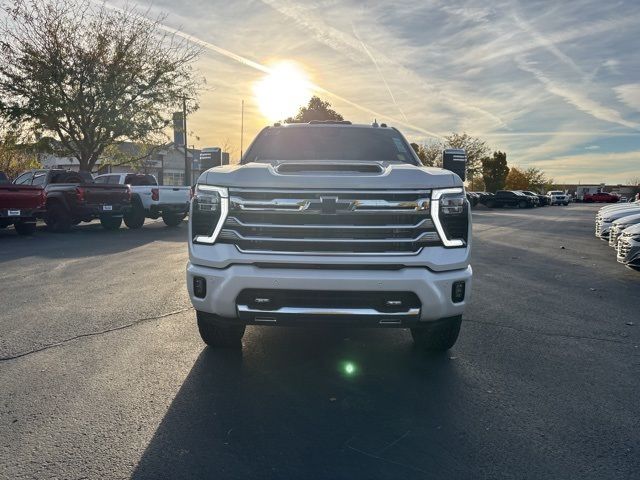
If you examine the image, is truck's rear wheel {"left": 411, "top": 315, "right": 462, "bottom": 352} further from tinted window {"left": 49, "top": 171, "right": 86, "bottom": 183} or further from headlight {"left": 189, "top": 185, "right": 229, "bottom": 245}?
tinted window {"left": 49, "top": 171, "right": 86, "bottom": 183}

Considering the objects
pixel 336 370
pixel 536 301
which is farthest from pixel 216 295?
pixel 536 301

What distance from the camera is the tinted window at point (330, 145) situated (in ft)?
16.6

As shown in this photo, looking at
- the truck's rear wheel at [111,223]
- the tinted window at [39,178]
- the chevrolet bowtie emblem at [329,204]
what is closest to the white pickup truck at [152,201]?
the truck's rear wheel at [111,223]

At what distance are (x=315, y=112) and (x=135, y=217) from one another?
25.4 meters

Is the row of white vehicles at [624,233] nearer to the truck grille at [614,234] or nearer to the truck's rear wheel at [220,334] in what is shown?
the truck grille at [614,234]

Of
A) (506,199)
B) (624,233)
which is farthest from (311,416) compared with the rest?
(506,199)

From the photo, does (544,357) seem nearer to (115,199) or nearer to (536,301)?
(536,301)

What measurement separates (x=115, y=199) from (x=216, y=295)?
12.5 metres

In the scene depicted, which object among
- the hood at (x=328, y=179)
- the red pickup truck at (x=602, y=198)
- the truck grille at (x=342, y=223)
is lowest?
the red pickup truck at (x=602, y=198)

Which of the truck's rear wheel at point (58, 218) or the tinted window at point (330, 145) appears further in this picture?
the truck's rear wheel at point (58, 218)

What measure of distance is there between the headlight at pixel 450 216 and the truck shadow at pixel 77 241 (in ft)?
28.1

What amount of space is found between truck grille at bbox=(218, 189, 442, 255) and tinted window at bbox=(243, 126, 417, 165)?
1635mm

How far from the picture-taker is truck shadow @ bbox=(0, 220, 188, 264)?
33.7 ft

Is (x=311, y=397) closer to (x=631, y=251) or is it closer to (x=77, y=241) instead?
(x=631, y=251)
